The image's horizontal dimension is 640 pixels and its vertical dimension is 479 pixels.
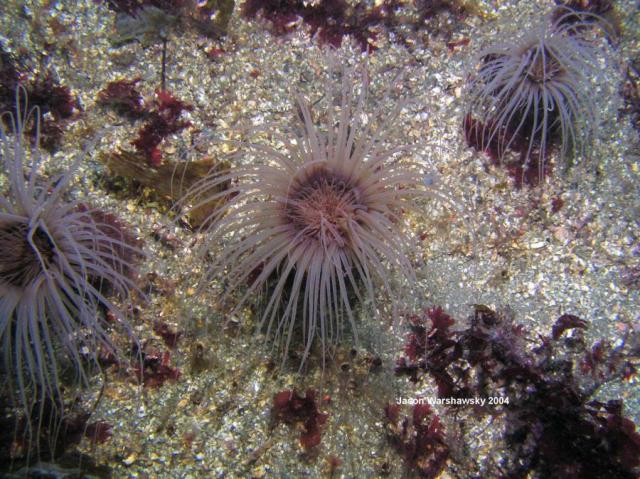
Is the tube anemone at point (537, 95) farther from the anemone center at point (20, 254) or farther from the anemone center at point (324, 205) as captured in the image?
the anemone center at point (20, 254)

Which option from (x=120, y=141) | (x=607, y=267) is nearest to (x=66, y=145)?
(x=120, y=141)

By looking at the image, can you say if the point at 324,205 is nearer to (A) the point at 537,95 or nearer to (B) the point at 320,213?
(B) the point at 320,213

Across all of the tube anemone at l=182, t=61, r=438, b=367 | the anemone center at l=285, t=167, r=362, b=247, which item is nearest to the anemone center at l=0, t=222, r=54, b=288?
the tube anemone at l=182, t=61, r=438, b=367

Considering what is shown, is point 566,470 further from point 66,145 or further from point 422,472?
point 66,145

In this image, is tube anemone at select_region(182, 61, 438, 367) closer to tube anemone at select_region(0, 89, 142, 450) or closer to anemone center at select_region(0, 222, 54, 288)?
tube anemone at select_region(0, 89, 142, 450)

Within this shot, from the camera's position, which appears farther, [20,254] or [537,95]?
[537,95]

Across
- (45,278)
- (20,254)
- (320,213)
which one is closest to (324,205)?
(320,213)

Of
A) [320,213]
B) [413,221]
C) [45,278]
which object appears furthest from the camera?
[413,221]
